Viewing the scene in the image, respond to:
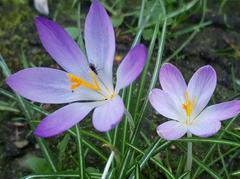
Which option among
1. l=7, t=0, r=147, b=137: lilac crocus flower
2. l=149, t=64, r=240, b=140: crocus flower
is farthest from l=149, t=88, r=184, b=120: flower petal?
l=7, t=0, r=147, b=137: lilac crocus flower

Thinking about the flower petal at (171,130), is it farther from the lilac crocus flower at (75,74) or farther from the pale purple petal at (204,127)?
the lilac crocus flower at (75,74)

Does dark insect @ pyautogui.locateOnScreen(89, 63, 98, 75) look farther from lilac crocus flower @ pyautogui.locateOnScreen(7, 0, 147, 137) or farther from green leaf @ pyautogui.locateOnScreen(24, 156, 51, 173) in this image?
green leaf @ pyautogui.locateOnScreen(24, 156, 51, 173)

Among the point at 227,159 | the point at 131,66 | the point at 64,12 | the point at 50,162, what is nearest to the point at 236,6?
the point at 64,12

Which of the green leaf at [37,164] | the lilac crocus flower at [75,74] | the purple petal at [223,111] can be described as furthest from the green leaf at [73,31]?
the purple petal at [223,111]

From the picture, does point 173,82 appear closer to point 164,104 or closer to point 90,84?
point 164,104

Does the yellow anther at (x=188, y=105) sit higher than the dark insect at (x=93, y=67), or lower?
lower

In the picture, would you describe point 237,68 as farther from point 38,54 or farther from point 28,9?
point 28,9
